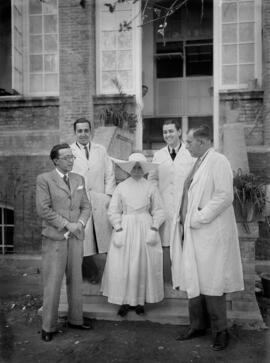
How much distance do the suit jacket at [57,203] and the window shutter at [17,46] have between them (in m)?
5.71

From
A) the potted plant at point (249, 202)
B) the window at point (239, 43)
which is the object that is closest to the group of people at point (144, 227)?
the potted plant at point (249, 202)

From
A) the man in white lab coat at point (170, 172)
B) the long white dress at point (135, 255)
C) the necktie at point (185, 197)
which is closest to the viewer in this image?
the necktie at point (185, 197)

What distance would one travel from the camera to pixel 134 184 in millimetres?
5492

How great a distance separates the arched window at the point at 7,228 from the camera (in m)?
9.95

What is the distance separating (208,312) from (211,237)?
2.72ft

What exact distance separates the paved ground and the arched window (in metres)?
4.19

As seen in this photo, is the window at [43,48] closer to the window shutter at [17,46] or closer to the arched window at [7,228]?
the window shutter at [17,46]

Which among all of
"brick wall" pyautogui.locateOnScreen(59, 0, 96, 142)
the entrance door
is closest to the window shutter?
"brick wall" pyautogui.locateOnScreen(59, 0, 96, 142)

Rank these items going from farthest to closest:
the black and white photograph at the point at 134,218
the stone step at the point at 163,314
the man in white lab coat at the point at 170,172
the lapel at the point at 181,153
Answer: the lapel at the point at 181,153 → the man in white lab coat at the point at 170,172 → the stone step at the point at 163,314 → the black and white photograph at the point at 134,218

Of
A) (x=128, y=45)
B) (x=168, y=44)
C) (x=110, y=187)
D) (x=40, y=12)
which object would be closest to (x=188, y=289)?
(x=110, y=187)

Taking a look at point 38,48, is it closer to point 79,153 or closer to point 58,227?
point 79,153

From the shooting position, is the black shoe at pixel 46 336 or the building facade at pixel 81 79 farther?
→ the building facade at pixel 81 79

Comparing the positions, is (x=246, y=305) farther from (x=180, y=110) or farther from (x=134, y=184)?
(x=180, y=110)

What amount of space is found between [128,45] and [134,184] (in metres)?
5.38
